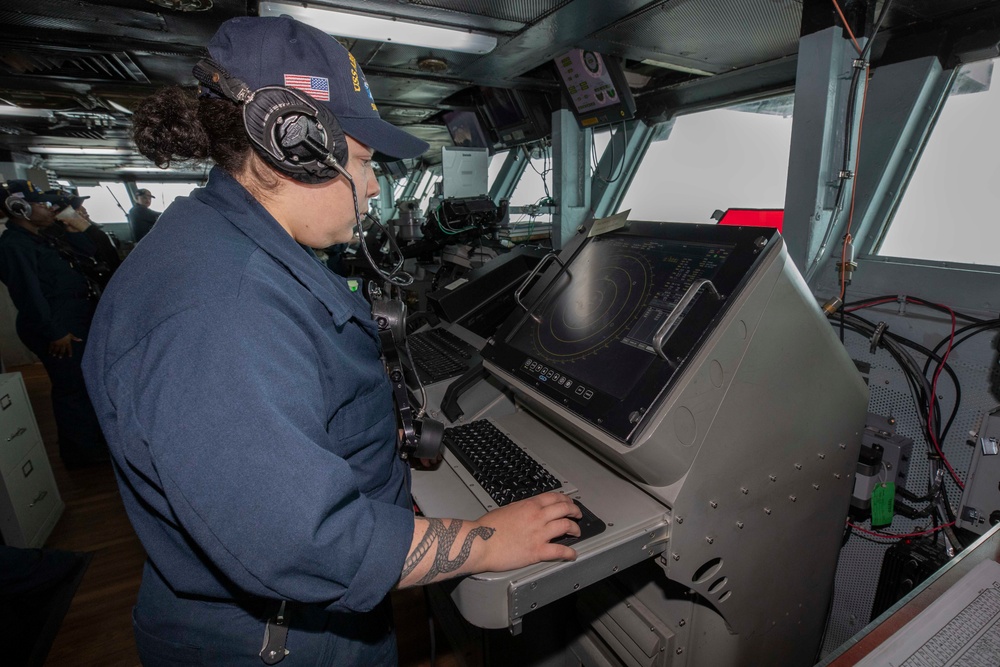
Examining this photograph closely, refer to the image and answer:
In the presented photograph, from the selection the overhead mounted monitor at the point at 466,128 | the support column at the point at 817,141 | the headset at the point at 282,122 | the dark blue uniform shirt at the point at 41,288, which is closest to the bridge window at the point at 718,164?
the support column at the point at 817,141

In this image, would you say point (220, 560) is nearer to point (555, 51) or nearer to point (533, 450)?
point (533, 450)

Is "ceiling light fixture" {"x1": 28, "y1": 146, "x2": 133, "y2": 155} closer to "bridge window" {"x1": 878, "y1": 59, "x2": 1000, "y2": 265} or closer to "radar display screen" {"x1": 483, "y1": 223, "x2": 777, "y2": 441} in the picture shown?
"radar display screen" {"x1": 483, "y1": 223, "x2": 777, "y2": 441}

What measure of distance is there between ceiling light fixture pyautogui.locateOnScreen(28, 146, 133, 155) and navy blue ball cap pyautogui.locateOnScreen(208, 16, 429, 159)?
7.49 m

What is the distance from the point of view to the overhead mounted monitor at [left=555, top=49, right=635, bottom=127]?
2.86 m

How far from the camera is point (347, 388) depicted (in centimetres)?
79

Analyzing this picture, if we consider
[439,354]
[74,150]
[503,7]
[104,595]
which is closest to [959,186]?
[503,7]

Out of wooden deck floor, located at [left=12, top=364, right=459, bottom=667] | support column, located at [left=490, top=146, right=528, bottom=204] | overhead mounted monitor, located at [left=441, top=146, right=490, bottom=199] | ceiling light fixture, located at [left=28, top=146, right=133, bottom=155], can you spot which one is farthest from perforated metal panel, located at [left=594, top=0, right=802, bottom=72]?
ceiling light fixture, located at [left=28, top=146, right=133, bottom=155]

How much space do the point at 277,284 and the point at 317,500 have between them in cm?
30

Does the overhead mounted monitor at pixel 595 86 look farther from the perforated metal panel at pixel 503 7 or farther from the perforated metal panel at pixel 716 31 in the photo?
the perforated metal panel at pixel 503 7

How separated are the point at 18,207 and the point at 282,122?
352 centimetres

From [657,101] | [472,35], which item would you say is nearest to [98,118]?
[472,35]

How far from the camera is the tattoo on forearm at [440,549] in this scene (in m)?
0.72

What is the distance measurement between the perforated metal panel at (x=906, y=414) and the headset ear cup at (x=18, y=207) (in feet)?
14.7

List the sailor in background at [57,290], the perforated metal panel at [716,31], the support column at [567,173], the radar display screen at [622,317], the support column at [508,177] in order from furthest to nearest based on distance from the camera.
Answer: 1. the support column at [508,177]
2. the support column at [567,173]
3. the sailor in background at [57,290]
4. the perforated metal panel at [716,31]
5. the radar display screen at [622,317]
